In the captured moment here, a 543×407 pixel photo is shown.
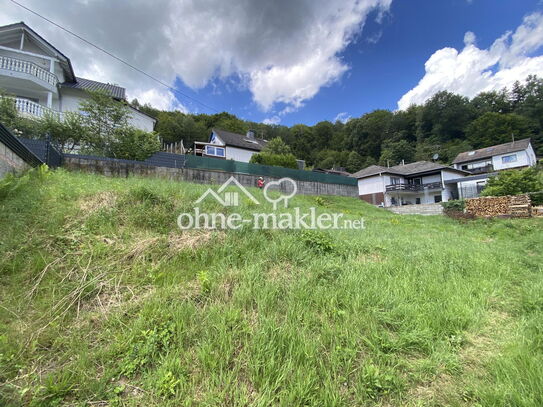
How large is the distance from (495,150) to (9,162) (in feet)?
150

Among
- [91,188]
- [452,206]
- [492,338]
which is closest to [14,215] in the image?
[91,188]

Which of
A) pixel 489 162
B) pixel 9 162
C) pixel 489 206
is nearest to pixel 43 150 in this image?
pixel 9 162

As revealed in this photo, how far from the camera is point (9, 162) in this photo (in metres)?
4.47

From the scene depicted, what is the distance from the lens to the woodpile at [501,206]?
10.9 metres

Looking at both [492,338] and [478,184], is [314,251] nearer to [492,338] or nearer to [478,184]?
[492,338]

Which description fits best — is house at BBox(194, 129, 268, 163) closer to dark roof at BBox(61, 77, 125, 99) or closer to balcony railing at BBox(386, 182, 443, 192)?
dark roof at BBox(61, 77, 125, 99)

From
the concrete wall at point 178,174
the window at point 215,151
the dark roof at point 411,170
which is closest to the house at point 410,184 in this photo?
the dark roof at point 411,170

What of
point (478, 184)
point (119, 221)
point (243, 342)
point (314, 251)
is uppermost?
point (478, 184)

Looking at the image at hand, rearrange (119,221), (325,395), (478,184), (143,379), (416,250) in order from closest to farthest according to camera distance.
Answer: (325,395) → (143,379) → (119,221) → (416,250) → (478,184)

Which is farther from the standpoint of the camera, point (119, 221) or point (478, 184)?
point (478, 184)

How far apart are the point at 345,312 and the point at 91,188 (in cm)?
564

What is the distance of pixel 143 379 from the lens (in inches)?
64.0

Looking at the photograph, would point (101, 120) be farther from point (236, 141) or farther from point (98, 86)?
point (236, 141)

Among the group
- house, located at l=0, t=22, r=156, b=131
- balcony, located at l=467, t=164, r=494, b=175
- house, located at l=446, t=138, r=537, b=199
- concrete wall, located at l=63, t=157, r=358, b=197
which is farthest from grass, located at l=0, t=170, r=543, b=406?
balcony, located at l=467, t=164, r=494, b=175
